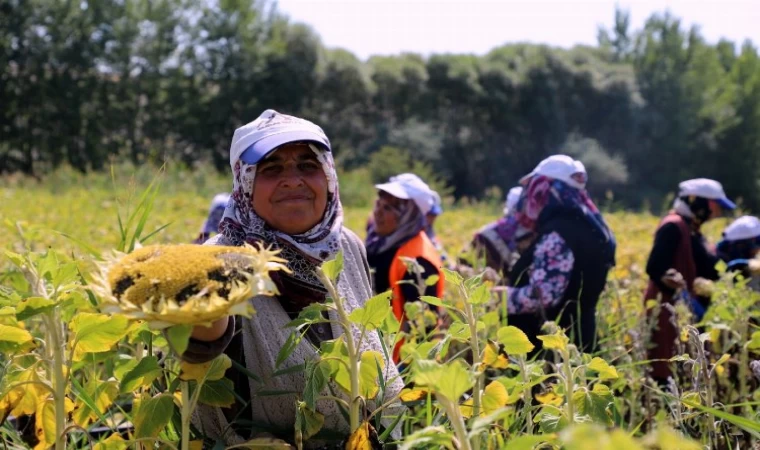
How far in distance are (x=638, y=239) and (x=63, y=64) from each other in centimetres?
2325

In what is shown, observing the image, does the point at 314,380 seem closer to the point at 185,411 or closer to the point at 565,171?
the point at 185,411

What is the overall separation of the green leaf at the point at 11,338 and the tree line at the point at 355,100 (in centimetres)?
1729

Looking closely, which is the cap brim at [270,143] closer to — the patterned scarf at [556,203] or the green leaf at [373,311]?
the green leaf at [373,311]

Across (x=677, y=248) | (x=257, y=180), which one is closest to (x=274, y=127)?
(x=257, y=180)

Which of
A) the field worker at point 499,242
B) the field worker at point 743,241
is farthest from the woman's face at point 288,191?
the field worker at point 743,241

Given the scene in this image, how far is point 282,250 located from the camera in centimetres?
168

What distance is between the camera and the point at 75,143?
26078 millimetres

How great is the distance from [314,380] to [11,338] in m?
0.49

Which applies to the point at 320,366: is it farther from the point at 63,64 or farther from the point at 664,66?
the point at 664,66

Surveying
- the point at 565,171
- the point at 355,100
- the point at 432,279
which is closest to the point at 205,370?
the point at 432,279

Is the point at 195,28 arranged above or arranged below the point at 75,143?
above

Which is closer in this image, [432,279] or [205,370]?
[205,370]

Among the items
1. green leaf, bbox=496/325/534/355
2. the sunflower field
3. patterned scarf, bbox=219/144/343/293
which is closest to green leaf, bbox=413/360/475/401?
the sunflower field

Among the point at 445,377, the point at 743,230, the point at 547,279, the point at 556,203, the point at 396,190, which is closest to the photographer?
the point at 445,377
